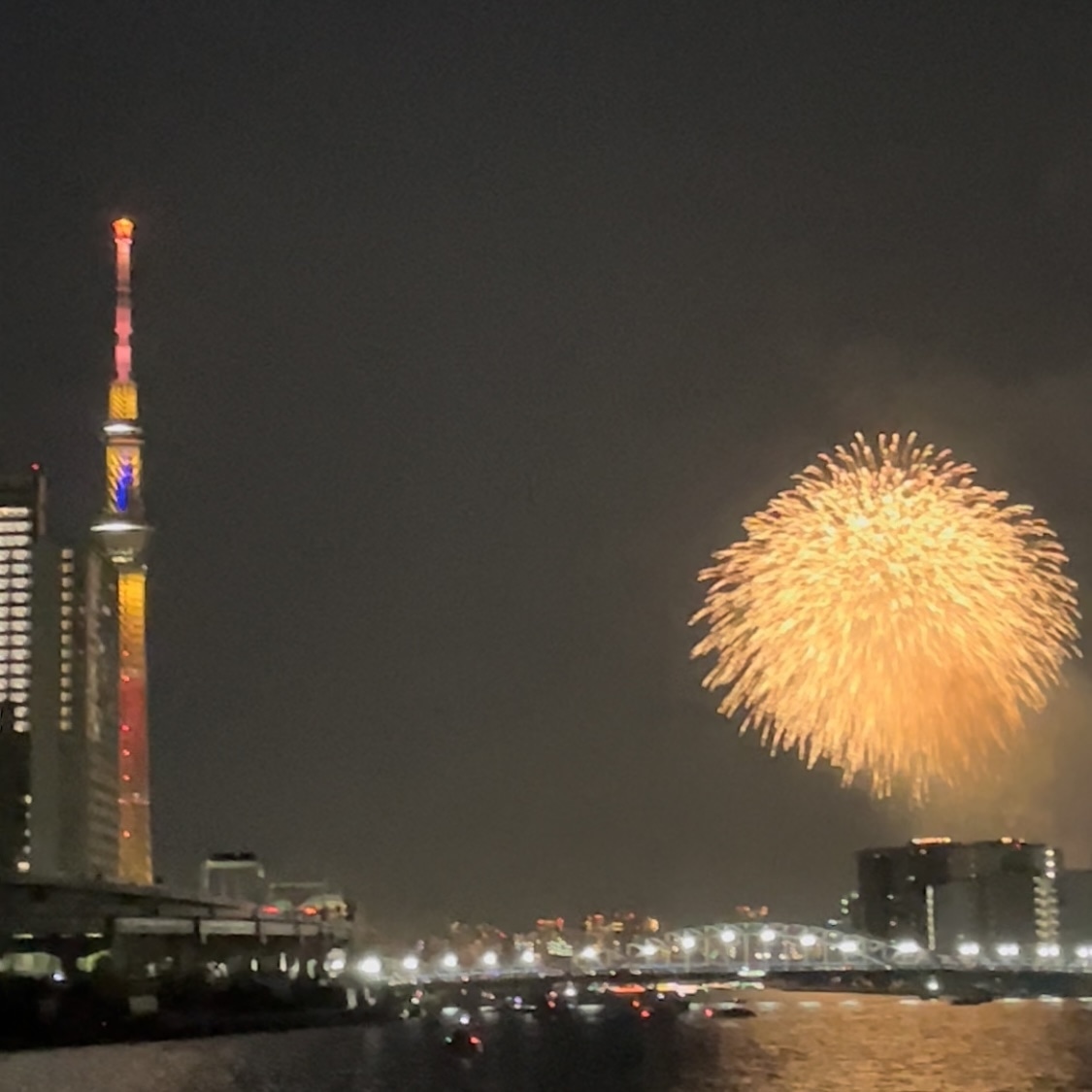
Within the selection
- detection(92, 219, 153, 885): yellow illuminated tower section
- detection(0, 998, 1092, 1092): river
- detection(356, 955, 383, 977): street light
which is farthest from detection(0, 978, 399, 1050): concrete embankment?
detection(92, 219, 153, 885): yellow illuminated tower section

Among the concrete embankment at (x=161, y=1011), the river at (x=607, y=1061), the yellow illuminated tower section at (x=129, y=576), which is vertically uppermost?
the yellow illuminated tower section at (x=129, y=576)

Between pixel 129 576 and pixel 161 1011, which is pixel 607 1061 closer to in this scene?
pixel 161 1011

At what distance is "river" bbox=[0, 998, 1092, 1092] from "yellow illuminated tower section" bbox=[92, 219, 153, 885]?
70626mm

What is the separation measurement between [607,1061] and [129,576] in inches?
4224

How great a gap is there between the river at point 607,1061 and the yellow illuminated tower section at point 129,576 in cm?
7063

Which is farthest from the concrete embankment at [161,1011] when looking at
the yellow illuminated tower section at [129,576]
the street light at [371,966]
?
the yellow illuminated tower section at [129,576]

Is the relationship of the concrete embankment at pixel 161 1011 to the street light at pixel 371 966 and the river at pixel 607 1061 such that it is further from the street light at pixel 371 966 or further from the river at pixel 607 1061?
the street light at pixel 371 966

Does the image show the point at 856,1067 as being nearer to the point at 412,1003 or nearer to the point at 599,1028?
the point at 599,1028

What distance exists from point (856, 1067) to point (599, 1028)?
36.9 meters

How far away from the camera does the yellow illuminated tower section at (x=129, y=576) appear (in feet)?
599

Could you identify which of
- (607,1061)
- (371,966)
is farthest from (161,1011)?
(371,966)

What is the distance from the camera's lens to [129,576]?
618 feet

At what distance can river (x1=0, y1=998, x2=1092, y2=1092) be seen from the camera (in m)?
73.2

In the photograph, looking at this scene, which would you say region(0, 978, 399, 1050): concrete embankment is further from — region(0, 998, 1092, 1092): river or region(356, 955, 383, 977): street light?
region(356, 955, 383, 977): street light
